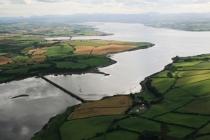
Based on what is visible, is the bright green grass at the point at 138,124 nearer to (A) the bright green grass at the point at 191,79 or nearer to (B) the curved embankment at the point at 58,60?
(A) the bright green grass at the point at 191,79

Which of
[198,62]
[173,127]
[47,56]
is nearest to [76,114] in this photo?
[173,127]

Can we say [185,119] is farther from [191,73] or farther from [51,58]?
[51,58]

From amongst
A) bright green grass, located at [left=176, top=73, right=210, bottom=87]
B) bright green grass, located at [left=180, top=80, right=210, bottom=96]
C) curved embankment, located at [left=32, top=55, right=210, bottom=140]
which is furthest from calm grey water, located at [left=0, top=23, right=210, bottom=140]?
bright green grass, located at [left=180, top=80, right=210, bottom=96]

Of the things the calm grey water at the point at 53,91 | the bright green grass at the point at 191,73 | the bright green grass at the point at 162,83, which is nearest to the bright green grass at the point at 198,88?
the bright green grass at the point at 162,83

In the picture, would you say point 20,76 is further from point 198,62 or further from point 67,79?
point 198,62

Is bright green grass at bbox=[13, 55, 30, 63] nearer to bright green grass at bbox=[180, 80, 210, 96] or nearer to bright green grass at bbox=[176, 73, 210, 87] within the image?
bright green grass at bbox=[176, 73, 210, 87]

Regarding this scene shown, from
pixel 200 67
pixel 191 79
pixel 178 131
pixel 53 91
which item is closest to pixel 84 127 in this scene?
pixel 178 131
